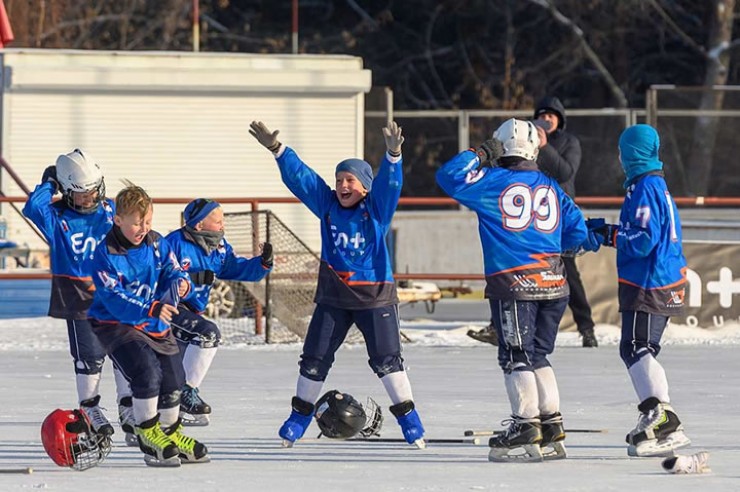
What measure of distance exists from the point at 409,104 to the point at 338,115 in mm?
12043

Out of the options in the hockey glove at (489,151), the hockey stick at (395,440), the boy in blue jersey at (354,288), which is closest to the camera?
the hockey glove at (489,151)

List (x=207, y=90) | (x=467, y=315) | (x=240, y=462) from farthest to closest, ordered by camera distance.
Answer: (x=207, y=90)
(x=467, y=315)
(x=240, y=462)

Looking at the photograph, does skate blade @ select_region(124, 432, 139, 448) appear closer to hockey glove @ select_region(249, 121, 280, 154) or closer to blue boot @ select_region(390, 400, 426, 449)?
blue boot @ select_region(390, 400, 426, 449)

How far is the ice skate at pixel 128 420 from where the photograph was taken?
28.5 feet

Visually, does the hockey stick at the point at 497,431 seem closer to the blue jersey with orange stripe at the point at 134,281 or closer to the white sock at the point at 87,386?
the blue jersey with orange stripe at the point at 134,281

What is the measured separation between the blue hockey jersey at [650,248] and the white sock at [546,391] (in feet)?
1.79

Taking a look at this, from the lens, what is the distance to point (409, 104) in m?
33.0

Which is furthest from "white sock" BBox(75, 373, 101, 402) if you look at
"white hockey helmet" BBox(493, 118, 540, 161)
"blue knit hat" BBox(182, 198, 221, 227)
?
"white hockey helmet" BBox(493, 118, 540, 161)

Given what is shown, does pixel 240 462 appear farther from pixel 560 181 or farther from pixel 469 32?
pixel 469 32

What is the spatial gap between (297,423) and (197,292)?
1.33 meters

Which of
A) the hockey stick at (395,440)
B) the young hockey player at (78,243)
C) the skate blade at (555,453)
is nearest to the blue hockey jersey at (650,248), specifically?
the skate blade at (555,453)

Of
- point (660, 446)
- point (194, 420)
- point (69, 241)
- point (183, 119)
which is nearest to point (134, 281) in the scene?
point (69, 241)

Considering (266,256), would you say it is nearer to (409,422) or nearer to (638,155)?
(409,422)

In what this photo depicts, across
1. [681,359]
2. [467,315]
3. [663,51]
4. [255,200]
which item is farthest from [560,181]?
[663,51]
